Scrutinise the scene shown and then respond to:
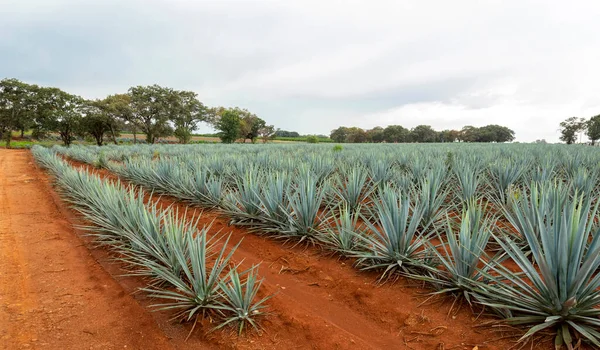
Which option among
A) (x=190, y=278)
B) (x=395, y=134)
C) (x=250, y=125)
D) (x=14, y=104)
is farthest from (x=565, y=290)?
(x=395, y=134)

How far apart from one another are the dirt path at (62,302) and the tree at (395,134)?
86.7 metres

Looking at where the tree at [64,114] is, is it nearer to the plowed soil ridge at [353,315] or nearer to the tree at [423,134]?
the plowed soil ridge at [353,315]

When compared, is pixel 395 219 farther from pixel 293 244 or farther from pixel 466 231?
pixel 293 244

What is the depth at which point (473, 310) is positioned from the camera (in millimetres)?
2301

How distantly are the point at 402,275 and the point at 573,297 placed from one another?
1311 millimetres

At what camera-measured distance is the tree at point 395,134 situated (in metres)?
86.4

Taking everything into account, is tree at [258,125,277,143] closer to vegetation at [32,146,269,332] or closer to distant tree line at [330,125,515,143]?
distant tree line at [330,125,515,143]

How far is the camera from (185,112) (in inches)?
1879

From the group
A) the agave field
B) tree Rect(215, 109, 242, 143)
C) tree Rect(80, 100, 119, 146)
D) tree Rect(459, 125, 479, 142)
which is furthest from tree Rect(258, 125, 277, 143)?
the agave field

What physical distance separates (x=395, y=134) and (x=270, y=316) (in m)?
89.3

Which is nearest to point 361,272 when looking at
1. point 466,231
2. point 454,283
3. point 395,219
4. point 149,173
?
point 395,219

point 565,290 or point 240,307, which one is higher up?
point 565,290

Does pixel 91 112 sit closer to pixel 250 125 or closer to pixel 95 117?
pixel 95 117

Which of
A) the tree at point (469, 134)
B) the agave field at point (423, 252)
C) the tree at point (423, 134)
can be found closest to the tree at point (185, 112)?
the agave field at point (423, 252)
